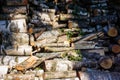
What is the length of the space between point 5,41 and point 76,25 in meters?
2.80

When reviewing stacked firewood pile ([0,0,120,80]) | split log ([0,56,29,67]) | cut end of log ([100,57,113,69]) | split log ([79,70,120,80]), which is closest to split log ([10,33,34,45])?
stacked firewood pile ([0,0,120,80])

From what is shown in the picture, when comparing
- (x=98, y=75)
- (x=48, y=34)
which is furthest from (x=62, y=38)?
(x=98, y=75)

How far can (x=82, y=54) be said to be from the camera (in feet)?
30.5

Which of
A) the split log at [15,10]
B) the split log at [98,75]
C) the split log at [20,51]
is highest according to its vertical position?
the split log at [15,10]

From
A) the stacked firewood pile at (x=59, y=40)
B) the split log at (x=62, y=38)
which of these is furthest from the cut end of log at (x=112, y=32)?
the split log at (x=62, y=38)

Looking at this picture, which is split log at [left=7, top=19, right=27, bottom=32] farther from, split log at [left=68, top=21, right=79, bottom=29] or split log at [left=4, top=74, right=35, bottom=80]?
split log at [left=4, top=74, right=35, bottom=80]

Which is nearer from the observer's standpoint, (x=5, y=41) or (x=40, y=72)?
(x=40, y=72)

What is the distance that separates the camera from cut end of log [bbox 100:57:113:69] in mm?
8516

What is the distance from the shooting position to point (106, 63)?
8.55 m

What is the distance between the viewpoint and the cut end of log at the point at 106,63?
8.52 meters

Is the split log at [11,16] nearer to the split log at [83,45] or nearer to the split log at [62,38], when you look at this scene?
the split log at [62,38]

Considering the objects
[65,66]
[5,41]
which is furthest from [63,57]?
[5,41]

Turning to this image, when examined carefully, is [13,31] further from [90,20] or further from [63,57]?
[90,20]

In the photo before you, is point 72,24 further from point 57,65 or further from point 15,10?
point 57,65
